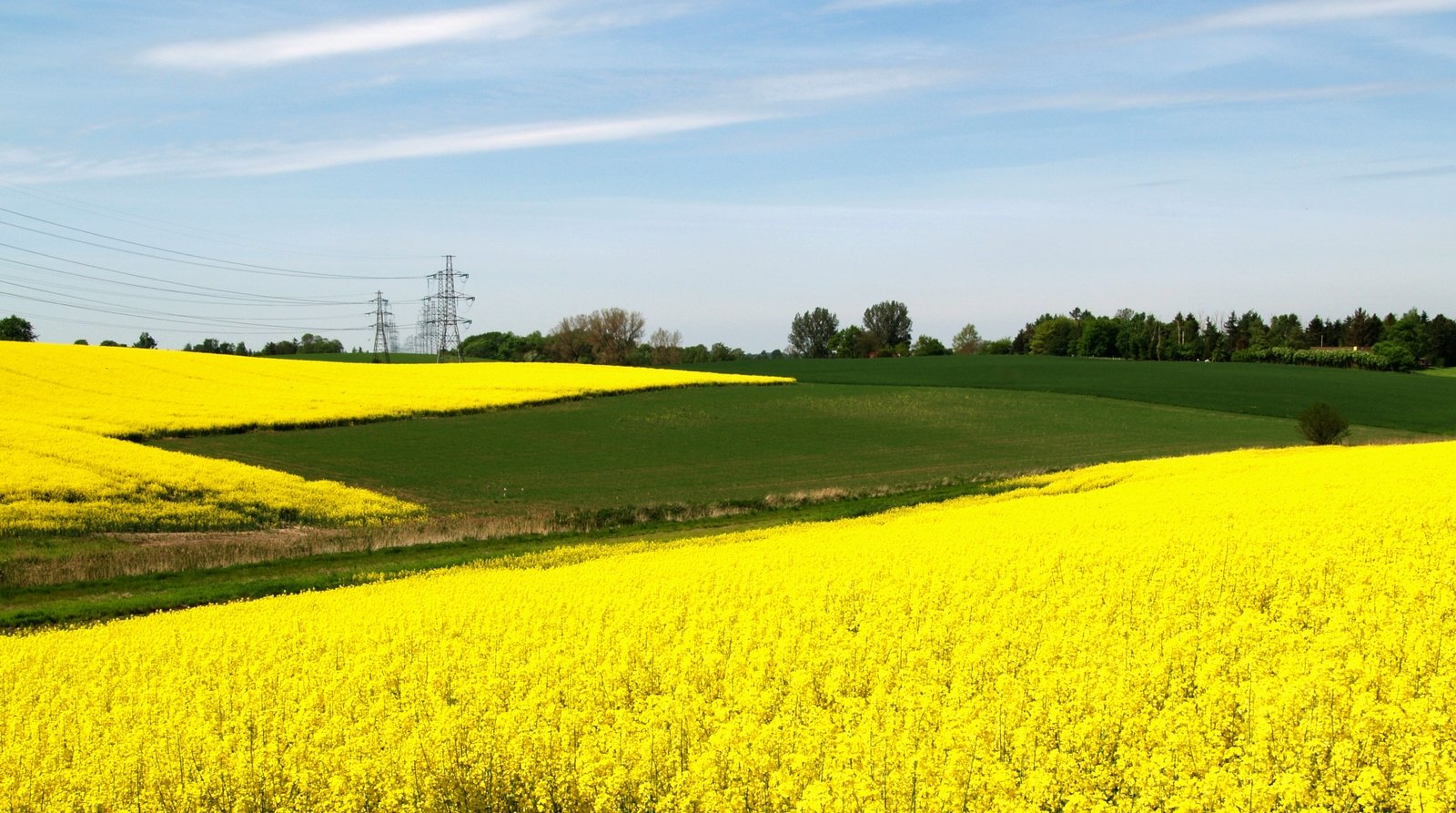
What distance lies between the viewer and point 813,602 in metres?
10.9

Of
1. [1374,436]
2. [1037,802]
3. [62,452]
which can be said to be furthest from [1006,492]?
[1374,436]

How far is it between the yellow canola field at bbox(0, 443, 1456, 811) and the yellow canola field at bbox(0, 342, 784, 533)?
1267 cm

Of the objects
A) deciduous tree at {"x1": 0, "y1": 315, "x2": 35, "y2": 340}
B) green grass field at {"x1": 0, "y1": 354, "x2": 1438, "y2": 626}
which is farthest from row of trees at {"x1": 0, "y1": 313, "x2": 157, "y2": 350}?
green grass field at {"x1": 0, "y1": 354, "x2": 1438, "y2": 626}

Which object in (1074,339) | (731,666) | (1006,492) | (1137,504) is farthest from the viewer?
(1074,339)

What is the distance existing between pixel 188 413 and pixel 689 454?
60.6 ft

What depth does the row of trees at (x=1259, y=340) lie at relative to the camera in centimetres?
11131

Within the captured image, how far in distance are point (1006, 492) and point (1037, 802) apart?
22.9m

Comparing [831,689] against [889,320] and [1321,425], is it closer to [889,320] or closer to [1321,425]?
[1321,425]

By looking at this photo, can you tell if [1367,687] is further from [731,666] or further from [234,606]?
[234,606]

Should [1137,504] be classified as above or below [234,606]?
above

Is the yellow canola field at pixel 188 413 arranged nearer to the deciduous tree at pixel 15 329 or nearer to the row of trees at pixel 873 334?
the deciduous tree at pixel 15 329

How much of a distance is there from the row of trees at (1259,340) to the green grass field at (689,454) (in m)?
41.2

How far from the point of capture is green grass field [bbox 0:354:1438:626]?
830 inches

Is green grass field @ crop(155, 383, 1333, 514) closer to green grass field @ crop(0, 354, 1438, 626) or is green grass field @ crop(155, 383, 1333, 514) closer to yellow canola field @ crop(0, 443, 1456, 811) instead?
green grass field @ crop(0, 354, 1438, 626)
